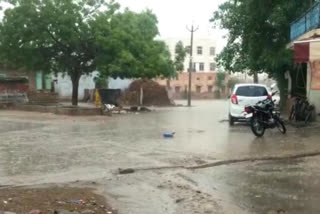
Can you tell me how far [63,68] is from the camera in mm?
33938

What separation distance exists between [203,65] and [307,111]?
276 feet

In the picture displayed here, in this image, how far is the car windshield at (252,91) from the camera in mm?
21391

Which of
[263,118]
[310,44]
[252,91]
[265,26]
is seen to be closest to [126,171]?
[310,44]

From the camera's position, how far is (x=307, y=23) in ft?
57.2

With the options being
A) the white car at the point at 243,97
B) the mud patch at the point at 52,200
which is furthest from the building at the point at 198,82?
the mud patch at the point at 52,200

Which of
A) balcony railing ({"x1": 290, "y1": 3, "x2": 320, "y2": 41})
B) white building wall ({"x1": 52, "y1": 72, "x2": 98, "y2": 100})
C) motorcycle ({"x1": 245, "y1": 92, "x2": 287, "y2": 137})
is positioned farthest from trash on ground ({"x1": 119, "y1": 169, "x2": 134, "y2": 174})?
white building wall ({"x1": 52, "y1": 72, "x2": 98, "y2": 100})

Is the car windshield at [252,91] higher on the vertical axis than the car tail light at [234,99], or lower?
higher

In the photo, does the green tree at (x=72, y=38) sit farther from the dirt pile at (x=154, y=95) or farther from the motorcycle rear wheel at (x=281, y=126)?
the dirt pile at (x=154, y=95)

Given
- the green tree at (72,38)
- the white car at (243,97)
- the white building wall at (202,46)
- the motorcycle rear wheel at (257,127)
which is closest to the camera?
the motorcycle rear wheel at (257,127)

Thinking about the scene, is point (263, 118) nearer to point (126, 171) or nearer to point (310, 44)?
point (310, 44)

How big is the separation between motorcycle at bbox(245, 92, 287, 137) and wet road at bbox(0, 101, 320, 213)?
342mm

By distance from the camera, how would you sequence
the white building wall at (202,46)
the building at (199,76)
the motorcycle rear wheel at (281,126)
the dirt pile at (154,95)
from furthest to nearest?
the white building wall at (202,46)
the building at (199,76)
the dirt pile at (154,95)
the motorcycle rear wheel at (281,126)

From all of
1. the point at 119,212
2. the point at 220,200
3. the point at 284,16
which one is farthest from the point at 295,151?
the point at 284,16

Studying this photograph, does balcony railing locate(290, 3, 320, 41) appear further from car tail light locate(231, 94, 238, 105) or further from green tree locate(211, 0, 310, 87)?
car tail light locate(231, 94, 238, 105)
